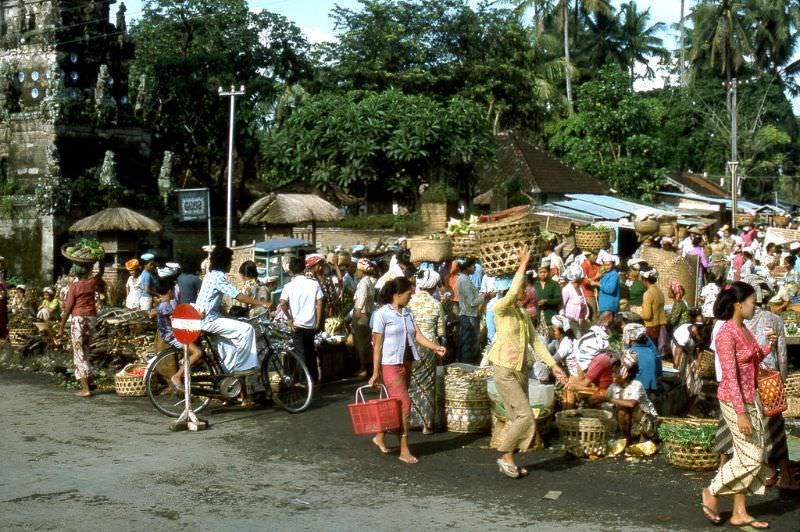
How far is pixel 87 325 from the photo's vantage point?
1282 centimetres

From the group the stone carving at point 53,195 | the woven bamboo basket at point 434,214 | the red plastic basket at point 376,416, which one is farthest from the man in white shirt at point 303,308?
the stone carving at point 53,195

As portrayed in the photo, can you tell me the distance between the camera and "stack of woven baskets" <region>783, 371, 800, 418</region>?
11203 millimetres

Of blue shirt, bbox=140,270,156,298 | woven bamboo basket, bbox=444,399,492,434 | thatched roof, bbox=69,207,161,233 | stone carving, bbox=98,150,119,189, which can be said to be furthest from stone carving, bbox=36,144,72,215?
woven bamboo basket, bbox=444,399,492,434

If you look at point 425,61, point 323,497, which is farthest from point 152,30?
point 323,497

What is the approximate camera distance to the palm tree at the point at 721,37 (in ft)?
191

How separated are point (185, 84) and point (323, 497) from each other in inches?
1353

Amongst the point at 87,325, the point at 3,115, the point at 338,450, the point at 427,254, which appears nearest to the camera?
the point at 338,450

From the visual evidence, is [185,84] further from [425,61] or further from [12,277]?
[12,277]

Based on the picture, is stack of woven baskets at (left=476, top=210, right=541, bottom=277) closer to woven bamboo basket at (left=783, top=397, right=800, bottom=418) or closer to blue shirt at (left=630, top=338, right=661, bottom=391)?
blue shirt at (left=630, top=338, right=661, bottom=391)

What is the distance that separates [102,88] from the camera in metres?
31.2

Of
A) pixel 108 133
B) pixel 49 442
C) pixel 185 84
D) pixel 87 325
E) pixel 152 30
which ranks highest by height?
pixel 152 30

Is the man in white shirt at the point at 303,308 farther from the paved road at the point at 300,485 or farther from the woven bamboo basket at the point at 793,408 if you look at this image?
the woven bamboo basket at the point at 793,408

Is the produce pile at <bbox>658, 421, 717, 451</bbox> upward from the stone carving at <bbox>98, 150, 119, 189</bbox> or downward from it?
downward

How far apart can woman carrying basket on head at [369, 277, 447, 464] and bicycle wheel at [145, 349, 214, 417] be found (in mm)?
2530
